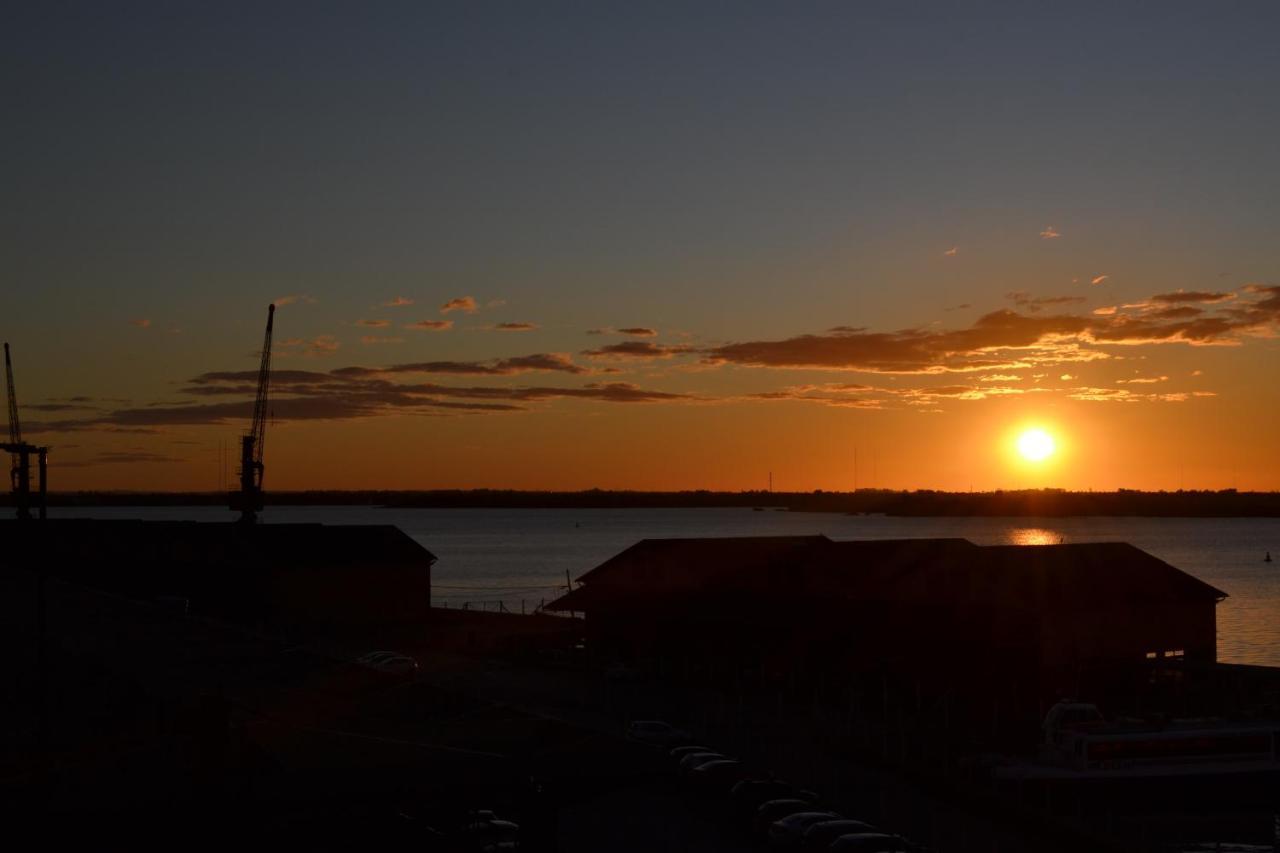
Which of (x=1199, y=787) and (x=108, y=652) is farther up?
(x=108, y=652)

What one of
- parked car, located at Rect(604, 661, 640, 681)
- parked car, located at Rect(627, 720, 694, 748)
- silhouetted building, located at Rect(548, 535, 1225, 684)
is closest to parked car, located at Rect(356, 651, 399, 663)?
parked car, located at Rect(604, 661, 640, 681)

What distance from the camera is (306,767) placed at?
671 inches

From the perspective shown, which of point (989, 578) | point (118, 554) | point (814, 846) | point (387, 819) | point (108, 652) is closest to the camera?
point (387, 819)

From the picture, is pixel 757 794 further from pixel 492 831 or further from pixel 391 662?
pixel 391 662

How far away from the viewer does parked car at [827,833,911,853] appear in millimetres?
24703

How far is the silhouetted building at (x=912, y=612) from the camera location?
42.2 m

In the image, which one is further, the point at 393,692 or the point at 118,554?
the point at 118,554

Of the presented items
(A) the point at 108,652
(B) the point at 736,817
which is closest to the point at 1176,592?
(B) the point at 736,817

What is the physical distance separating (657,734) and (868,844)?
12.6m

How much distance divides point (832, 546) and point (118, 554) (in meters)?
58.4

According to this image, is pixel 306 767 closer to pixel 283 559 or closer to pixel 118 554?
pixel 283 559

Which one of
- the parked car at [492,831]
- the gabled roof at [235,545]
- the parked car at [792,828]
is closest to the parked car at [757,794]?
the parked car at [792,828]

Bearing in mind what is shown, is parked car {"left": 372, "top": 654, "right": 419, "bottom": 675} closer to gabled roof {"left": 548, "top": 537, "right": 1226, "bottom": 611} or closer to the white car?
the white car

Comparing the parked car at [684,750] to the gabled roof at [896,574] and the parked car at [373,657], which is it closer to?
the gabled roof at [896,574]
